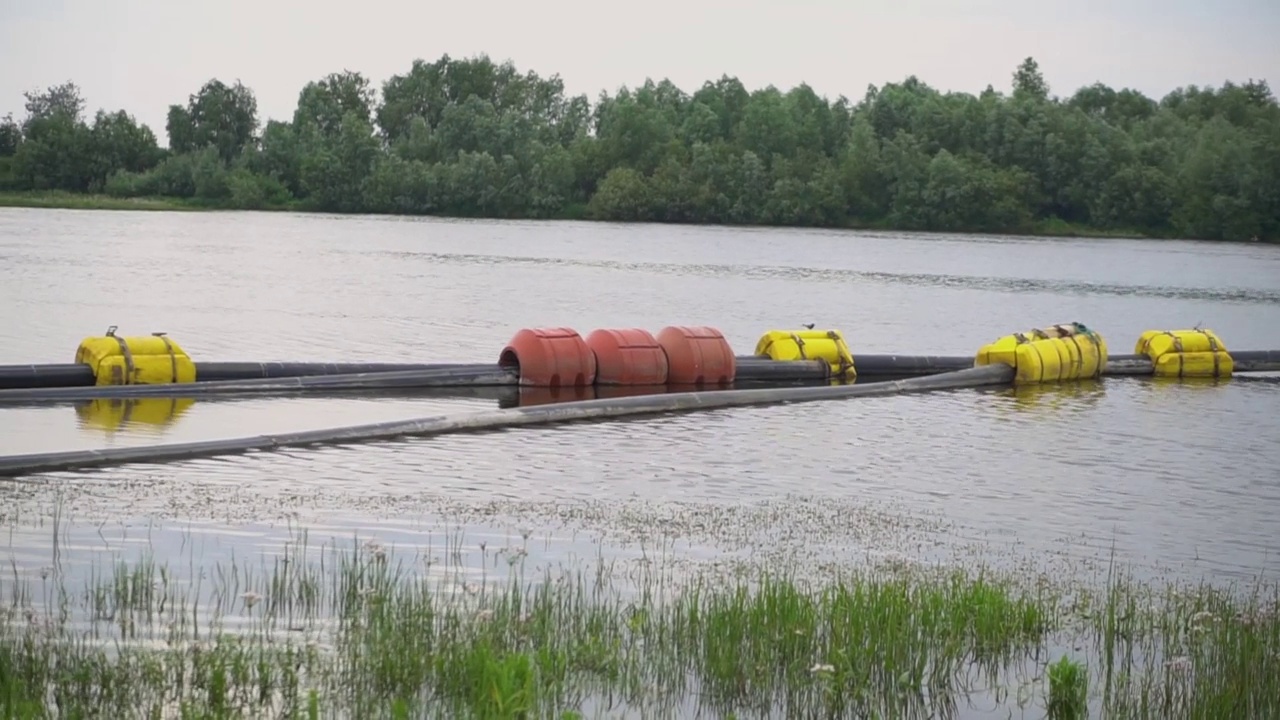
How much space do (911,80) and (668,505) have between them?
15191 centimetres

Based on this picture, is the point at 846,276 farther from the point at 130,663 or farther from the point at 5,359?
the point at 130,663

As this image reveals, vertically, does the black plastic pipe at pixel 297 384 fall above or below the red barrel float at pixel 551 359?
below

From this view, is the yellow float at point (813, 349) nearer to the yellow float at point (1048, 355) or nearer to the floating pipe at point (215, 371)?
the yellow float at point (1048, 355)

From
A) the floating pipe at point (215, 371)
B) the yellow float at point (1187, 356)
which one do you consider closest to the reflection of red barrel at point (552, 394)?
the floating pipe at point (215, 371)

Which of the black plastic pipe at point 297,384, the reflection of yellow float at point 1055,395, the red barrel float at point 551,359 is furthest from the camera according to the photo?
the reflection of yellow float at point 1055,395

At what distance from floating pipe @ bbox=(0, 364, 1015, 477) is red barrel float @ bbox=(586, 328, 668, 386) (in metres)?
1.18

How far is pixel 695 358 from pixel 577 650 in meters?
15.4

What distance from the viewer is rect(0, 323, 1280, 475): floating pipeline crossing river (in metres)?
18.6

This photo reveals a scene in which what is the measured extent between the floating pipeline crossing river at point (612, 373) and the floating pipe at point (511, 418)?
0.7 inches

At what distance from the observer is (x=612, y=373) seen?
23703mm

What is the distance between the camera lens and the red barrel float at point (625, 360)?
23656 millimetres

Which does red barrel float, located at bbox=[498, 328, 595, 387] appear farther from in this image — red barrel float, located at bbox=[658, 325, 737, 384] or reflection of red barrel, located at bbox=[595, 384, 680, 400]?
red barrel float, located at bbox=[658, 325, 737, 384]

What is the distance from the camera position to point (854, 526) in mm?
14789

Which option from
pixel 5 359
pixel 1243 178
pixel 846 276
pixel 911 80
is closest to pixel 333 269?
pixel 846 276
